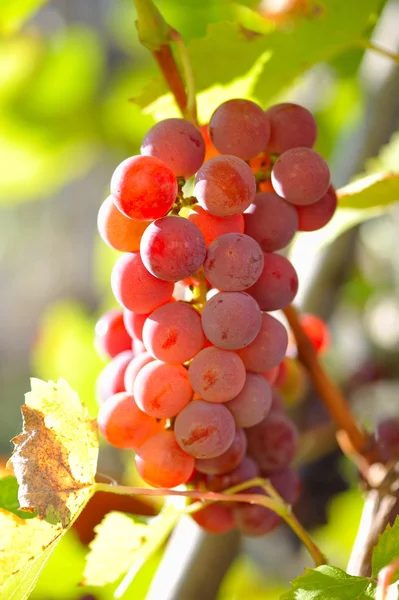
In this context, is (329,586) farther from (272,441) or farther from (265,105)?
(265,105)

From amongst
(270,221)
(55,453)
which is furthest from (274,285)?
(55,453)

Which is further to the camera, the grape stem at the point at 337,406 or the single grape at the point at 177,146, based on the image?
the grape stem at the point at 337,406

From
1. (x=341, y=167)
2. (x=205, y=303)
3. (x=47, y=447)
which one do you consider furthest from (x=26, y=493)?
(x=341, y=167)

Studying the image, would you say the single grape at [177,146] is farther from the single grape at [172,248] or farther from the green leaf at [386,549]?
the green leaf at [386,549]

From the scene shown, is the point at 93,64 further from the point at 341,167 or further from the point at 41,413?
the point at 41,413

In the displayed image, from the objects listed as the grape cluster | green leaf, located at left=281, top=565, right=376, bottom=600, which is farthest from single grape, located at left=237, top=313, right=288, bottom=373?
green leaf, located at left=281, top=565, right=376, bottom=600

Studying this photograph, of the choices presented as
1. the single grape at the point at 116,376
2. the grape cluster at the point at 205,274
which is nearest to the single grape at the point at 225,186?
the grape cluster at the point at 205,274
